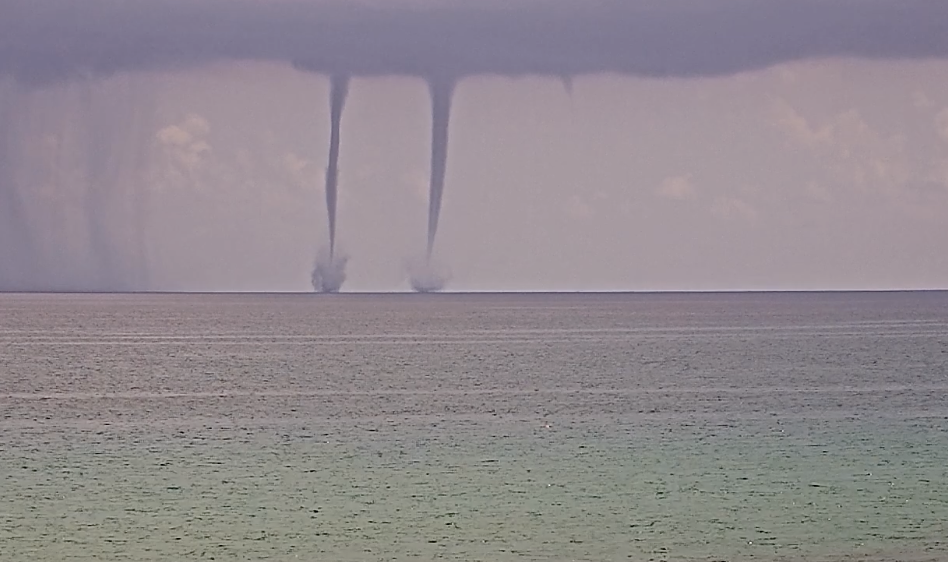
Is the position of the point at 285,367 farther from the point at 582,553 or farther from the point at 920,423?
the point at 582,553

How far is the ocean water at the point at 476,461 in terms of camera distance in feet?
95.2

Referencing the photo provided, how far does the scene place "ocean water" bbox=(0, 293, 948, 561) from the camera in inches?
1143

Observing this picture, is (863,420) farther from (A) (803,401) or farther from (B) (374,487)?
(B) (374,487)

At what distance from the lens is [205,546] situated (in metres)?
28.5

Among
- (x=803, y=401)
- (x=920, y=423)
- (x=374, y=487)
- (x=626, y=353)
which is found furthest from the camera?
(x=626, y=353)

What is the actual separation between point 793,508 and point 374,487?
35.5 ft

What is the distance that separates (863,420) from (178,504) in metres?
31.5

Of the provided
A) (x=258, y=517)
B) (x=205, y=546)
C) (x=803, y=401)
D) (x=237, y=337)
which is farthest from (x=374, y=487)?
(x=237, y=337)

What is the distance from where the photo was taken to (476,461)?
42.7m

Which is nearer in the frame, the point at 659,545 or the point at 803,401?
the point at 659,545

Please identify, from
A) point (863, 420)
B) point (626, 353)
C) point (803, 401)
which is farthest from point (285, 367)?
point (863, 420)

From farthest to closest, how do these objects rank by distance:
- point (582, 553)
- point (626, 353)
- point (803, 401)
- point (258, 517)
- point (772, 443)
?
point (626, 353)
point (803, 401)
point (772, 443)
point (258, 517)
point (582, 553)

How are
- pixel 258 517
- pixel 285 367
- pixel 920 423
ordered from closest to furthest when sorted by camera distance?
pixel 258 517 < pixel 920 423 < pixel 285 367

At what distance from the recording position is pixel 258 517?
32.1m
